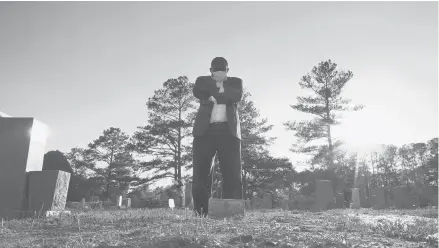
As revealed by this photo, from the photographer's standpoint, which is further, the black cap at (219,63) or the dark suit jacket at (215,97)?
the black cap at (219,63)

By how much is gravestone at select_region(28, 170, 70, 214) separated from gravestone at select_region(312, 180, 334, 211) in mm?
8077

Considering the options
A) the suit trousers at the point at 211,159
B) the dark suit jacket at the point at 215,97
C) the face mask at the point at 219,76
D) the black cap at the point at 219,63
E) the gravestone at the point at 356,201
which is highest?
the black cap at the point at 219,63

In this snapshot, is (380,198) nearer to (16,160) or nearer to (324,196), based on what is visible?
(324,196)

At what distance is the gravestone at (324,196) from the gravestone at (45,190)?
8077mm

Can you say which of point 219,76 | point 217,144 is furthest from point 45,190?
point 219,76

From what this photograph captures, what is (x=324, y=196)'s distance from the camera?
10.9m

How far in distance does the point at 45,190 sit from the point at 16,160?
76 centimetres

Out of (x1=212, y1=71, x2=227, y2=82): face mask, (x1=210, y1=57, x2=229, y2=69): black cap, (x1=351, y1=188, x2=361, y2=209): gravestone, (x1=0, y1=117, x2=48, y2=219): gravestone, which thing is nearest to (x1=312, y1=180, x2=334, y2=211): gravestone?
(x1=351, y1=188, x2=361, y2=209): gravestone

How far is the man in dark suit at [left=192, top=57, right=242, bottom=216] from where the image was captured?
181 inches

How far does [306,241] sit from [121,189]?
26.4m

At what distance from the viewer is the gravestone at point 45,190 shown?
554 centimetres

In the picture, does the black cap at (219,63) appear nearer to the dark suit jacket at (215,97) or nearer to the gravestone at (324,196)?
the dark suit jacket at (215,97)

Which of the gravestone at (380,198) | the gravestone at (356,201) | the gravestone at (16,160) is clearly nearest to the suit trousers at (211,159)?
the gravestone at (16,160)

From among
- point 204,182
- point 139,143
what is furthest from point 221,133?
point 139,143
